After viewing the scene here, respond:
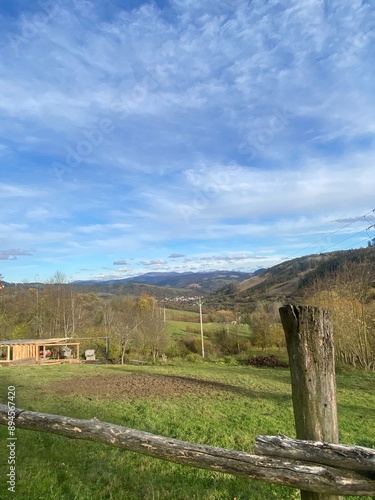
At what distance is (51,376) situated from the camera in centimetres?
1381

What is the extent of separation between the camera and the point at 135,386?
11.8 m

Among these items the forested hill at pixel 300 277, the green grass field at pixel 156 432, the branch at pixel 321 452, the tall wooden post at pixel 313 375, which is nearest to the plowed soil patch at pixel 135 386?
the green grass field at pixel 156 432

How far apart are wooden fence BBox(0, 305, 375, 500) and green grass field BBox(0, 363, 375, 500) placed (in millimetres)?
1861

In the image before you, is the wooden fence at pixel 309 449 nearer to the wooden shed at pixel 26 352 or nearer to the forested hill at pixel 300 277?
the forested hill at pixel 300 277

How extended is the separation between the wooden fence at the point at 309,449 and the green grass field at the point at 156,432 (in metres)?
1.86

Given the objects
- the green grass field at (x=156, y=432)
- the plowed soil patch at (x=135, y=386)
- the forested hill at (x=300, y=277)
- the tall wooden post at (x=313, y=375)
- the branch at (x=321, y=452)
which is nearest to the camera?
the branch at (x=321, y=452)

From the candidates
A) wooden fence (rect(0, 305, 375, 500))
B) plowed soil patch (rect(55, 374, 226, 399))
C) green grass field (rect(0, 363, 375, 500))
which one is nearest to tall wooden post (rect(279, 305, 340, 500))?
wooden fence (rect(0, 305, 375, 500))

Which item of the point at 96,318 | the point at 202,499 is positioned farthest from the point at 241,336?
the point at 202,499

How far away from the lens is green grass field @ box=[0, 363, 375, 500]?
13.2 ft

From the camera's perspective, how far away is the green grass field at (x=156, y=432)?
4027 mm

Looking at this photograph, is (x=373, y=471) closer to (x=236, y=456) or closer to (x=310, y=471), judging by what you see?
(x=310, y=471)

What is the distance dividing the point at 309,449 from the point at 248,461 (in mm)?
450

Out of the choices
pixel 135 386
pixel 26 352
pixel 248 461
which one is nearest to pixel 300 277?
pixel 26 352

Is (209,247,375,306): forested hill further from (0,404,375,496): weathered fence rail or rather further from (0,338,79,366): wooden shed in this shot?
(0,404,375,496): weathered fence rail
